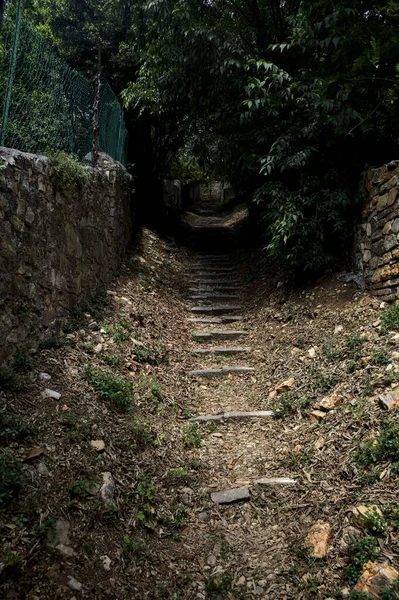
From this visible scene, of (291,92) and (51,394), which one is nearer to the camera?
(51,394)

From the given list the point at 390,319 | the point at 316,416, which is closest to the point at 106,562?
the point at 316,416

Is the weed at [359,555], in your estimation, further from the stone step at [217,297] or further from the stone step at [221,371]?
the stone step at [217,297]

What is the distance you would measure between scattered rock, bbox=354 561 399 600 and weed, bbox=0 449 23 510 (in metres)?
1.85

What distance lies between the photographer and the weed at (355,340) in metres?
3.49

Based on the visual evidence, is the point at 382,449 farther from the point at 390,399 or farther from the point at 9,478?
the point at 9,478

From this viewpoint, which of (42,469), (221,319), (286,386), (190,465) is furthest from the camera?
(221,319)

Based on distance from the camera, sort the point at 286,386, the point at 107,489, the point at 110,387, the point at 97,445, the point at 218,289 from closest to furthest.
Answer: the point at 107,489, the point at 97,445, the point at 110,387, the point at 286,386, the point at 218,289

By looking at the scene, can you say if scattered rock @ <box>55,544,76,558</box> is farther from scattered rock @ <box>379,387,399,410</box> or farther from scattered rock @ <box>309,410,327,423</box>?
scattered rock @ <box>379,387,399,410</box>

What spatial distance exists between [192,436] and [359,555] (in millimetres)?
1651

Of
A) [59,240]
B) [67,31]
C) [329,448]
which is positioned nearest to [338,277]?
[329,448]

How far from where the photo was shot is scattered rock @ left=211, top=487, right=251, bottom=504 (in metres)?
2.75

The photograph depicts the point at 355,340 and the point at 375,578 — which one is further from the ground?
the point at 355,340

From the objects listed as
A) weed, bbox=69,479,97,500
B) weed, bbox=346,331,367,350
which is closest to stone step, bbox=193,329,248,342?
weed, bbox=346,331,367,350

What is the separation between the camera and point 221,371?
452 centimetres
